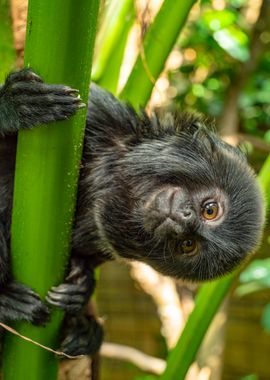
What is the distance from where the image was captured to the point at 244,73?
3881 millimetres

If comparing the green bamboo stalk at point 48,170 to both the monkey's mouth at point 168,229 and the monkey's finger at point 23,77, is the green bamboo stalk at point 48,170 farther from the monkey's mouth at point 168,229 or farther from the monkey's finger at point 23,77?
the monkey's mouth at point 168,229

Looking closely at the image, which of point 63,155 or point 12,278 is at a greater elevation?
point 63,155

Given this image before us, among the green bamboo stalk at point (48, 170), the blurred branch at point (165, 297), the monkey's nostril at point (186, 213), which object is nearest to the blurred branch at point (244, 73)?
the blurred branch at point (165, 297)

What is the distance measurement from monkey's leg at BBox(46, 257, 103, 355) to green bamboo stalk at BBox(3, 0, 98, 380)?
0.13 metres

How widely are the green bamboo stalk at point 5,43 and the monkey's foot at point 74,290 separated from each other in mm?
708

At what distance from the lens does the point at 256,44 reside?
3.88m

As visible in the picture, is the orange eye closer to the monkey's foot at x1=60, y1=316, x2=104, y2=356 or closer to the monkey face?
the monkey face

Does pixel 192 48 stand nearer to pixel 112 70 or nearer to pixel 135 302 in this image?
pixel 112 70

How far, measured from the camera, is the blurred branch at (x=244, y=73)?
3764 mm

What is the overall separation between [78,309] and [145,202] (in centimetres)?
38

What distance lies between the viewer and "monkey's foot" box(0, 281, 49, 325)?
176 centimetres

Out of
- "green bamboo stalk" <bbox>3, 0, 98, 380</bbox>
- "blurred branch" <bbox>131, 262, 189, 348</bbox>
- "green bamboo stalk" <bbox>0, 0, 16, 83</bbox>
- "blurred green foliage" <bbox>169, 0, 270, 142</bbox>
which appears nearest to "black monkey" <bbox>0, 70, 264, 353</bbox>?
"green bamboo stalk" <bbox>3, 0, 98, 380</bbox>

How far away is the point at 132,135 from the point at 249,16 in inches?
81.5

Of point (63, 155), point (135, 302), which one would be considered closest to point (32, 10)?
point (63, 155)
